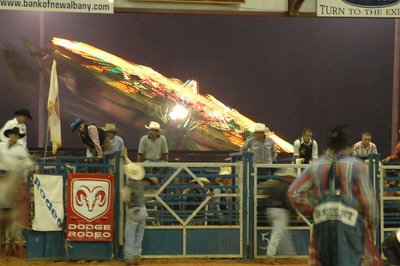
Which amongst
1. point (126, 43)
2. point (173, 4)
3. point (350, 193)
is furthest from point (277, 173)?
point (126, 43)

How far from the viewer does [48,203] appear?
11648 mm

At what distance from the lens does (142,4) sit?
41.3ft

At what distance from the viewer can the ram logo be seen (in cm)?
1148

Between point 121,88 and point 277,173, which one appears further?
point 121,88

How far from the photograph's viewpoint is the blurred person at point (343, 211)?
547 centimetres

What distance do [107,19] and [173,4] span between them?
6305 mm

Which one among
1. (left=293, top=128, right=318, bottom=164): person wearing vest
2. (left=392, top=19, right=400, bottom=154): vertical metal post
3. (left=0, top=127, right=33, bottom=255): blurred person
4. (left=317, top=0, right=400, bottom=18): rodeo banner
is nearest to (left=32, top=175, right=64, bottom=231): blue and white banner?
(left=0, top=127, right=33, bottom=255): blurred person

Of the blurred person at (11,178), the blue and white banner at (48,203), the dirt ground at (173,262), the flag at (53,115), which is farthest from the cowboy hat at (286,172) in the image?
the flag at (53,115)

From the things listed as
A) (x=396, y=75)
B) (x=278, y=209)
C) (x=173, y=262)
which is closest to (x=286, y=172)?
(x=278, y=209)

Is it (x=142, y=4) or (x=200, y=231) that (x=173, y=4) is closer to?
(x=142, y=4)

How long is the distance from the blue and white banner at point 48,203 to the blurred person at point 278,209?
3.82 meters

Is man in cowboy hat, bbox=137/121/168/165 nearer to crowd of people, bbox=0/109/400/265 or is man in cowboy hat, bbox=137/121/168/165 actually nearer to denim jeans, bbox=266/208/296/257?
crowd of people, bbox=0/109/400/265

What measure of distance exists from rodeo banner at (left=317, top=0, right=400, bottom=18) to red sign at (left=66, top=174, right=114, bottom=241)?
5.41 meters

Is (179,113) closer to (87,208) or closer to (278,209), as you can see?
(87,208)
